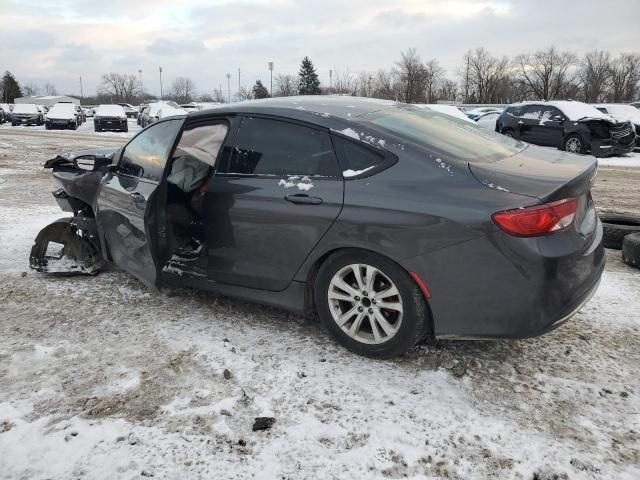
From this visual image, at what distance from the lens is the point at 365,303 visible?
3.19 m

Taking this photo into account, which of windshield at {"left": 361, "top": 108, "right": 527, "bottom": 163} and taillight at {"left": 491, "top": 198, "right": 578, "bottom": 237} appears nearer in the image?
taillight at {"left": 491, "top": 198, "right": 578, "bottom": 237}

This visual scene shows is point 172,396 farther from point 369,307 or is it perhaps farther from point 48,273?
point 48,273

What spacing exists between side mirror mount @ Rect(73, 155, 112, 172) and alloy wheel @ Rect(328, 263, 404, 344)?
2.81 m

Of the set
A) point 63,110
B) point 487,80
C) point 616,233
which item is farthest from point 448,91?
point 616,233

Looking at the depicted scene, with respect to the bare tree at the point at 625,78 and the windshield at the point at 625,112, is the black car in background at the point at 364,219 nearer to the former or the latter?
the windshield at the point at 625,112

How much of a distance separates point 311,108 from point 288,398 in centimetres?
192

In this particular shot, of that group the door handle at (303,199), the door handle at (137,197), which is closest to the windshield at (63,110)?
the door handle at (137,197)

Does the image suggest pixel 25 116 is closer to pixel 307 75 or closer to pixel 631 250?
pixel 631 250

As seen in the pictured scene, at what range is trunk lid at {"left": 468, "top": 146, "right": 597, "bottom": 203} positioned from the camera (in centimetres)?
283

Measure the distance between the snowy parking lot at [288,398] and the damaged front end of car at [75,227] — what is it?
774mm

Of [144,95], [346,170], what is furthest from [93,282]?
[144,95]

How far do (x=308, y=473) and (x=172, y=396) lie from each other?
980 millimetres

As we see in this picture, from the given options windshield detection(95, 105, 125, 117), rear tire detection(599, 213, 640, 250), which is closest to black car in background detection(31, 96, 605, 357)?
rear tire detection(599, 213, 640, 250)

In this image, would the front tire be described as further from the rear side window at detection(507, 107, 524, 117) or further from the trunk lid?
the rear side window at detection(507, 107, 524, 117)
